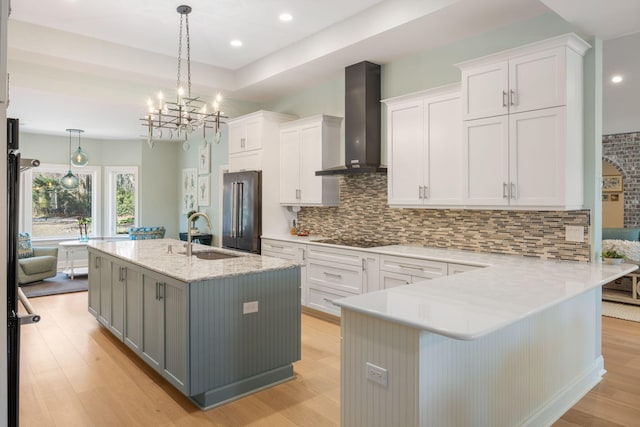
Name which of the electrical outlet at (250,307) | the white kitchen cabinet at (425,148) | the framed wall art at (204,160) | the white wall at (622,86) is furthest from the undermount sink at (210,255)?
the white wall at (622,86)

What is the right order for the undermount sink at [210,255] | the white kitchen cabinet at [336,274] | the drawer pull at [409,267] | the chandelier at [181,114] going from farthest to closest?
the white kitchen cabinet at [336,274], the undermount sink at [210,255], the drawer pull at [409,267], the chandelier at [181,114]

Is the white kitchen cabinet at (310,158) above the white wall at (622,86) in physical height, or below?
below

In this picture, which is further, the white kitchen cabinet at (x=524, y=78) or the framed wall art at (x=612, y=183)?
the framed wall art at (x=612, y=183)

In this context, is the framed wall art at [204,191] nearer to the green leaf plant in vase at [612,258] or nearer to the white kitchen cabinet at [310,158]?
the white kitchen cabinet at [310,158]

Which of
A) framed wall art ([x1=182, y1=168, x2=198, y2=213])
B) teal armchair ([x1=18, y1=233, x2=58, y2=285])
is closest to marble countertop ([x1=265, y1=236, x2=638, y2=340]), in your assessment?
teal armchair ([x1=18, y1=233, x2=58, y2=285])

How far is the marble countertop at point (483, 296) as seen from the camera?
166 centimetres

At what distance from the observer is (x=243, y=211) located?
5.66 meters

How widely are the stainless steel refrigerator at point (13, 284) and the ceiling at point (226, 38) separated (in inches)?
113

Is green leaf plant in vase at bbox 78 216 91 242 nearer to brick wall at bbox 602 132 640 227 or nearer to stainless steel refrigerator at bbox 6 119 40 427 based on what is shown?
stainless steel refrigerator at bbox 6 119 40 427

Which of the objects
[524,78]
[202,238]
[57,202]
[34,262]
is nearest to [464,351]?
[524,78]

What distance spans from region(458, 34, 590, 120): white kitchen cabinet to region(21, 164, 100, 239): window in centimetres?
813

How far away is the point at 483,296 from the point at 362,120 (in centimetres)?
297

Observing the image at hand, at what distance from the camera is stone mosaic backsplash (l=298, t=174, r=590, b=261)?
3480 mm

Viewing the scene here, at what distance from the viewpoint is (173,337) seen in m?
2.79
